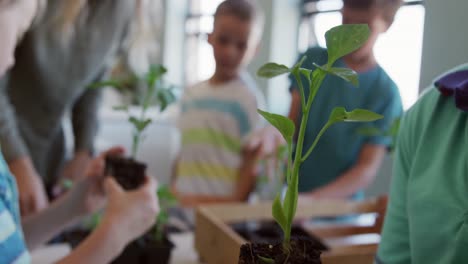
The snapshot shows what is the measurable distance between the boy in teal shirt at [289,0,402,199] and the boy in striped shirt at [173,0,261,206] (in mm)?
420

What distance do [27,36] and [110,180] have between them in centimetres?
69

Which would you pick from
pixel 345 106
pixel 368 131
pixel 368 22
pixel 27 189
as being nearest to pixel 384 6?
pixel 368 22

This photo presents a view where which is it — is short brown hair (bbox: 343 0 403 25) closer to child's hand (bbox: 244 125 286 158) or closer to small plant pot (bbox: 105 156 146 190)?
small plant pot (bbox: 105 156 146 190)

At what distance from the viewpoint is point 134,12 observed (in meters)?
1.42

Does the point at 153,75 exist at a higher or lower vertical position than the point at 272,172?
higher

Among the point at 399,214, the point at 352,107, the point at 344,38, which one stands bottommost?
the point at 399,214

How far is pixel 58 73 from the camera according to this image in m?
1.40

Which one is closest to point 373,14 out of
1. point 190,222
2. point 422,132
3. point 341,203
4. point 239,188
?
point 422,132

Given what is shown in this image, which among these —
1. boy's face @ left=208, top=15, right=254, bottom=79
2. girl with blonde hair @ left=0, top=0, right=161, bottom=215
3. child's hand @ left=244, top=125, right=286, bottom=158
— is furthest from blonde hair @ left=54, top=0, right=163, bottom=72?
child's hand @ left=244, top=125, right=286, bottom=158

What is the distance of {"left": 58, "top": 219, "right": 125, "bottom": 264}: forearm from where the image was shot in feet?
2.27

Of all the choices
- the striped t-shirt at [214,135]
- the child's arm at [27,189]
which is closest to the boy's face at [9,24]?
the child's arm at [27,189]

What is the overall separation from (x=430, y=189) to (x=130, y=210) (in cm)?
47

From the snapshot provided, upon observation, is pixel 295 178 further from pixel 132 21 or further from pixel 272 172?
pixel 132 21

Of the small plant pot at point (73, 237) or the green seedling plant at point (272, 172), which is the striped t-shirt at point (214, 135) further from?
the small plant pot at point (73, 237)
